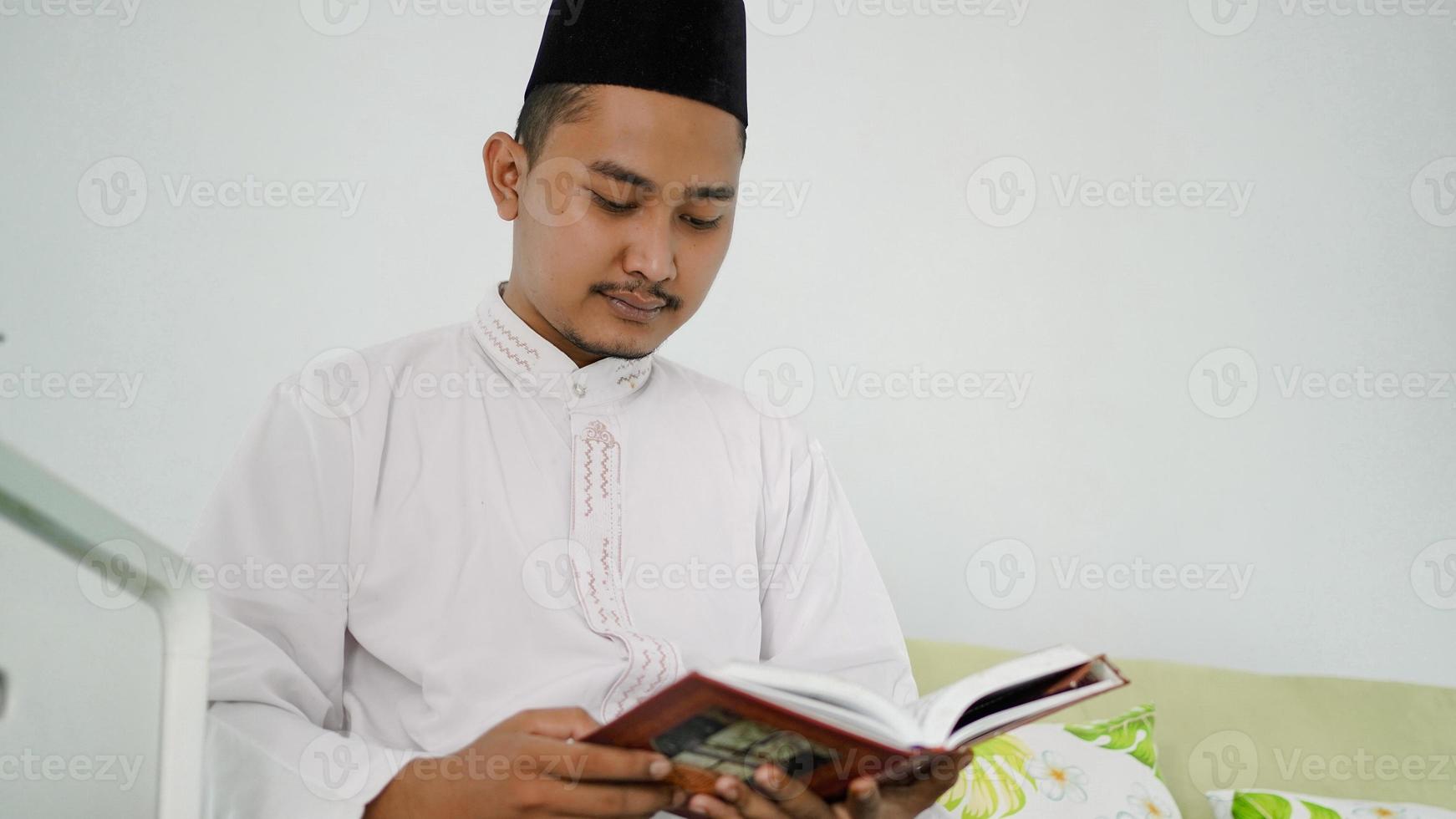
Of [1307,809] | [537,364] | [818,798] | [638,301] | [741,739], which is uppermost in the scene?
[638,301]

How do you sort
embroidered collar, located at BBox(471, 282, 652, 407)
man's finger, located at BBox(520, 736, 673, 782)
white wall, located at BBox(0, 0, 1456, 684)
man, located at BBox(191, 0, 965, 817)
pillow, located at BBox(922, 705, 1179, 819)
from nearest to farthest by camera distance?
man's finger, located at BBox(520, 736, 673, 782), man, located at BBox(191, 0, 965, 817), embroidered collar, located at BBox(471, 282, 652, 407), pillow, located at BBox(922, 705, 1179, 819), white wall, located at BBox(0, 0, 1456, 684)

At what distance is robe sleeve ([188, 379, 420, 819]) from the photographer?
1320 mm

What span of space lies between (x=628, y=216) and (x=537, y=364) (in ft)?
Result: 0.82

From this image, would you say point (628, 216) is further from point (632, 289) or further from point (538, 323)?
point (538, 323)

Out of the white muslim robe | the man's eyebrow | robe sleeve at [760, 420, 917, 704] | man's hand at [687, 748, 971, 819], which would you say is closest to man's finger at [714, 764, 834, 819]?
man's hand at [687, 748, 971, 819]

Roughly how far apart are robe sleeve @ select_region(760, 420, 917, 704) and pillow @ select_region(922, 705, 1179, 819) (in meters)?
0.33

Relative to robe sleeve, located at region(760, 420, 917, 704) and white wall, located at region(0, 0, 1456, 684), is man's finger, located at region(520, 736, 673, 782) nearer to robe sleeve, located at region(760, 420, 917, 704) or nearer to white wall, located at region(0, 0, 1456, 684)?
robe sleeve, located at region(760, 420, 917, 704)

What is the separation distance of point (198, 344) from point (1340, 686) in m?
2.27

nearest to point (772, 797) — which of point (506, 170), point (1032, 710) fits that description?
point (1032, 710)

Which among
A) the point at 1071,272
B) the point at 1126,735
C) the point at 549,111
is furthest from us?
the point at 1071,272

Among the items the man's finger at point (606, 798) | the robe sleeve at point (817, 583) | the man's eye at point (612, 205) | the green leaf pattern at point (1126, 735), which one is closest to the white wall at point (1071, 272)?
the green leaf pattern at point (1126, 735)

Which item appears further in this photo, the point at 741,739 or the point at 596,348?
the point at 596,348

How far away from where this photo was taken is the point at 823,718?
1.08 meters

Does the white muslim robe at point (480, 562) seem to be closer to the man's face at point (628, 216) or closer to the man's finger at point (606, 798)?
the man's face at point (628, 216)
